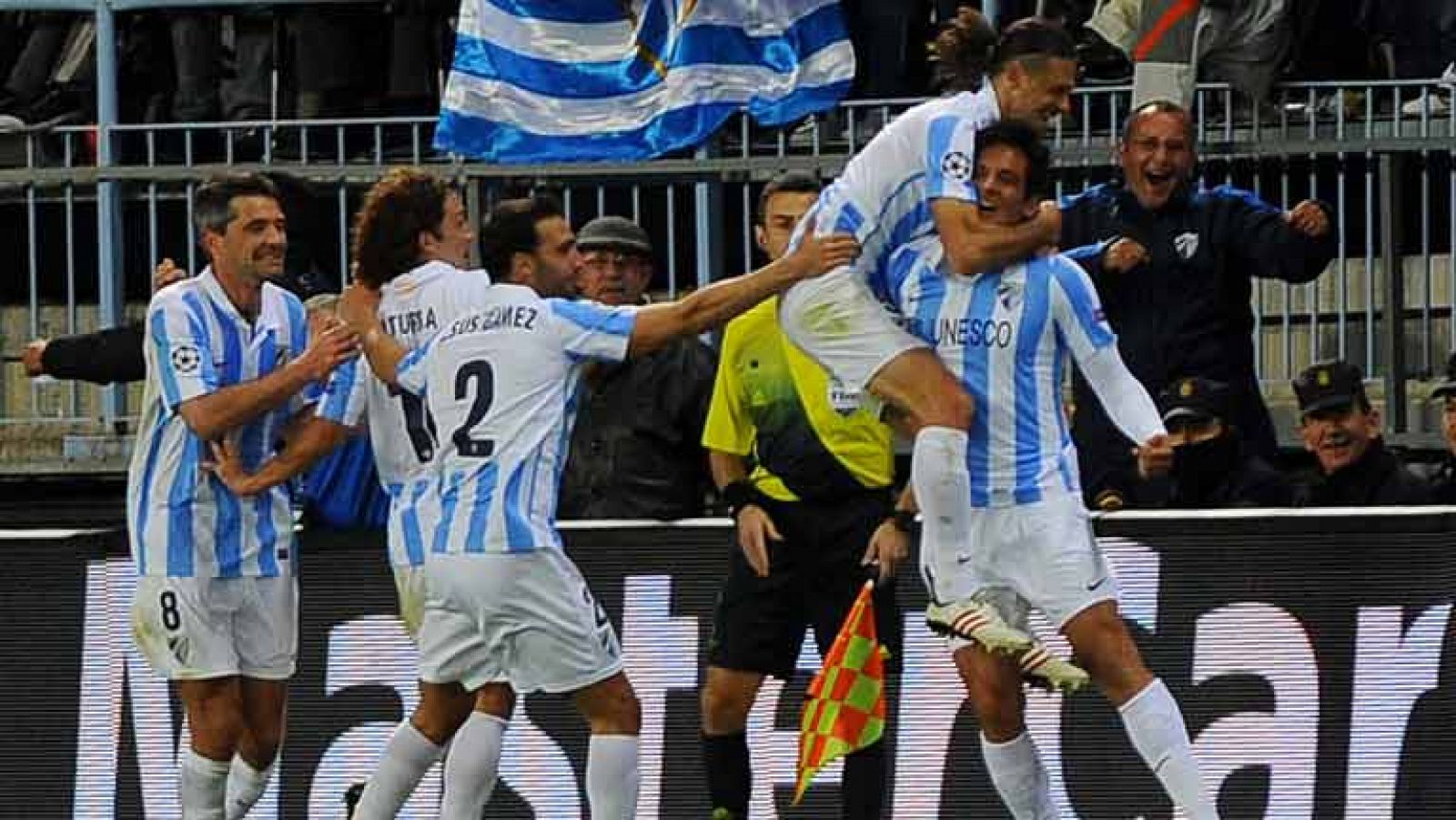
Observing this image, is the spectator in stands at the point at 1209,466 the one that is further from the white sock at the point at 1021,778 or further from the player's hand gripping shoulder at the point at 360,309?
the player's hand gripping shoulder at the point at 360,309

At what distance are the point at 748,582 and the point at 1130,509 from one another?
55.9 inches

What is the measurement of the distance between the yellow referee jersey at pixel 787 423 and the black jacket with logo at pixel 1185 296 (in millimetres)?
979

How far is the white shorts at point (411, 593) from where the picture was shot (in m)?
13.9

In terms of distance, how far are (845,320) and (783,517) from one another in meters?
1.17

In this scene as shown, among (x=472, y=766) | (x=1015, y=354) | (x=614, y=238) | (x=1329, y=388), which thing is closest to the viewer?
(x=1015, y=354)

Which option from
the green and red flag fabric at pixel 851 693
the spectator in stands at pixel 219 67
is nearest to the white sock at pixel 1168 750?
the green and red flag fabric at pixel 851 693

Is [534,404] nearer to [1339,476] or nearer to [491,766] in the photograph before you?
[491,766]

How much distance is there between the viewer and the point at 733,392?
47.9 feet

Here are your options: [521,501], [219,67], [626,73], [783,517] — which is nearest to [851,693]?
[783,517]

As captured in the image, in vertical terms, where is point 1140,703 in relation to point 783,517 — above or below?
below

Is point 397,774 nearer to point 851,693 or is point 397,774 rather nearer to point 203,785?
point 203,785

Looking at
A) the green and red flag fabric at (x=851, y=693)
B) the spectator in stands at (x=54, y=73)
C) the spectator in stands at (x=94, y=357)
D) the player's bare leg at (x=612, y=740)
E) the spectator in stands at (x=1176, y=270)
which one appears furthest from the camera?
the spectator in stands at (x=54, y=73)

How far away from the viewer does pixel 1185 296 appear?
49.3 feet

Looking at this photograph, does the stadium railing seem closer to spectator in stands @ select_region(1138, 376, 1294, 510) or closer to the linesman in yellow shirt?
spectator in stands @ select_region(1138, 376, 1294, 510)
